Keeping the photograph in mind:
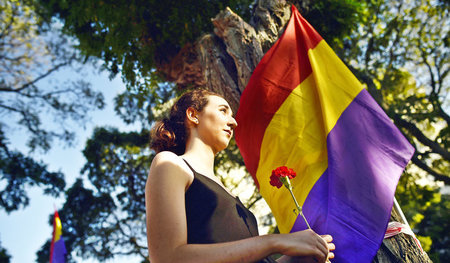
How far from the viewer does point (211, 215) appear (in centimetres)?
150

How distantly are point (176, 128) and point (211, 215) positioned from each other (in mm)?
765

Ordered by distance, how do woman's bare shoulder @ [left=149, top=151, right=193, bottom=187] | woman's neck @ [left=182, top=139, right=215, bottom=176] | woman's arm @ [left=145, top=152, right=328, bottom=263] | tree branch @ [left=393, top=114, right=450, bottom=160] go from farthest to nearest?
tree branch @ [left=393, top=114, right=450, bottom=160], woman's neck @ [left=182, top=139, right=215, bottom=176], woman's bare shoulder @ [left=149, top=151, right=193, bottom=187], woman's arm @ [left=145, top=152, right=328, bottom=263]

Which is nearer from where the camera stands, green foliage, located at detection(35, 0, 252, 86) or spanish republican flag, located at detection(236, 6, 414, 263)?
spanish republican flag, located at detection(236, 6, 414, 263)

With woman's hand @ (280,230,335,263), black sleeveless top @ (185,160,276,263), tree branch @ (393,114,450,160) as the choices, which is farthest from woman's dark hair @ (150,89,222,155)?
tree branch @ (393,114,450,160)

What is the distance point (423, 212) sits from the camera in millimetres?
15430

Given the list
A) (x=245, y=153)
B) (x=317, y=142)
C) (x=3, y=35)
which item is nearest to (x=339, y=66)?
(x=317, y=142)

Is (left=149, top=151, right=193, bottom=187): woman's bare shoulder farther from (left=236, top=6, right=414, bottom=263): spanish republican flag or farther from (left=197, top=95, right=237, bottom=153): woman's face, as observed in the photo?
(left=236, top=6, right=414, bottom=263): spanish republican flag

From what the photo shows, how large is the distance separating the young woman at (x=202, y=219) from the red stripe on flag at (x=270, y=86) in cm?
113

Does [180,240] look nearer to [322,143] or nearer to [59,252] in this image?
[322,143]

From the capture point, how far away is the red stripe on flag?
3064mm

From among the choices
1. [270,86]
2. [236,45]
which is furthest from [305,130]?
[236,45]

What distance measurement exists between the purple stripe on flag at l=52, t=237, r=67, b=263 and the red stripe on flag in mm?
7226

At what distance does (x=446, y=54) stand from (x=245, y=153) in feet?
28.3

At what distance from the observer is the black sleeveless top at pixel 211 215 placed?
1436mm
